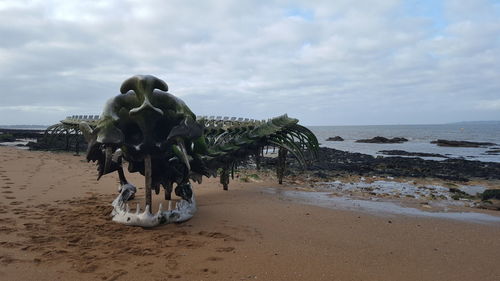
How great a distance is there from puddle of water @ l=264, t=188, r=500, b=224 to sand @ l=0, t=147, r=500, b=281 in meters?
0.54

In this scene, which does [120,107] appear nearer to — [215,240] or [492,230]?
[215,240]

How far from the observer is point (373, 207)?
24.3 feet

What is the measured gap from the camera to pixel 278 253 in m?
4.29

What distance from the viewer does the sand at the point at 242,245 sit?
12.4ft

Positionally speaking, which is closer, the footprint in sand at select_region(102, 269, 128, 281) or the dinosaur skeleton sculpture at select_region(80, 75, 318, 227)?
the footprint in sand at select_region(102, 269, 128, 281)

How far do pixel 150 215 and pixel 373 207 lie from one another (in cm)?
452

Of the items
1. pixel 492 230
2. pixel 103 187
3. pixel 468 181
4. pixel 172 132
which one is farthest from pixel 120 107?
pixel 468 181

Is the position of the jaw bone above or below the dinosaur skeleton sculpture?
below

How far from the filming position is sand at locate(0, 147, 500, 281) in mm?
3768

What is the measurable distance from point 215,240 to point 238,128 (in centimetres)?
362


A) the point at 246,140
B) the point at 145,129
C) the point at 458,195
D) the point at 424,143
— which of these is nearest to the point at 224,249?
the point at 145,129

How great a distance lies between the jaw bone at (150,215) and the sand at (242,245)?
11 cm

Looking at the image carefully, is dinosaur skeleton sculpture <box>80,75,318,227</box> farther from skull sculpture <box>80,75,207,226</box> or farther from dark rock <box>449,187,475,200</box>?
dark rock <box>449,187,475,200</box>

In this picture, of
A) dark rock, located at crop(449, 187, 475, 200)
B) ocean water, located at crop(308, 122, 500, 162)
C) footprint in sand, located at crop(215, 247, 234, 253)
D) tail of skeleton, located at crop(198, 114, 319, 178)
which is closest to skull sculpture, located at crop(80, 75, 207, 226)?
footprint in sand, located at crop(215, 247, 234, 253)
